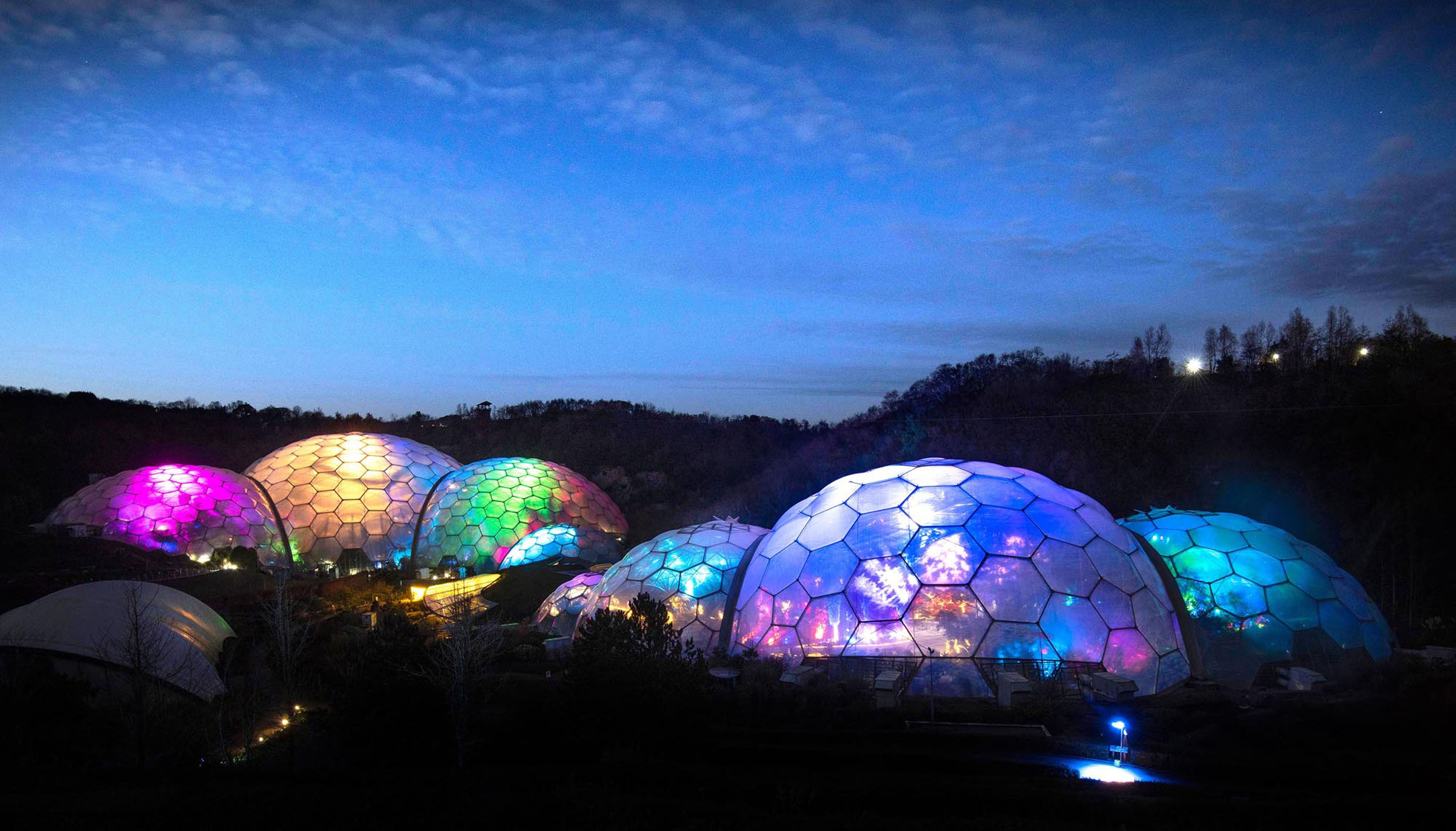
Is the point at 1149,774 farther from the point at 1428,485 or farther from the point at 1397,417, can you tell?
the point at 1397,417

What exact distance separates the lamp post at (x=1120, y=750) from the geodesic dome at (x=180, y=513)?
2129 centimetres

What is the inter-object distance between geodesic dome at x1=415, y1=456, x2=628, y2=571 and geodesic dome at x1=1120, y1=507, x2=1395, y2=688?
1564 centimetres

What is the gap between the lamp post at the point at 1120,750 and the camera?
280 inches

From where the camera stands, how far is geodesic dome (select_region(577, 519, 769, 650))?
1241cm

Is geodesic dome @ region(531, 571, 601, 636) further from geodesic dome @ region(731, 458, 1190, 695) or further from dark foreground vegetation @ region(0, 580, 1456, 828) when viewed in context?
geodesic dome @ region(731, 458, 1190, 695)

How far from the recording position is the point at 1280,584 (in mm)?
12234

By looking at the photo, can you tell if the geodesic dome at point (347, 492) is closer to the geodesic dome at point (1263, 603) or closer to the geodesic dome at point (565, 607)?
the geodesic dome at point (565, 607)

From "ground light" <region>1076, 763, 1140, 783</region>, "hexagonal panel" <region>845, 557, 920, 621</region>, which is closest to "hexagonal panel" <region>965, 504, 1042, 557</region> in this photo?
"hexagonal panel" <region>845, 557, 920, 621</region>

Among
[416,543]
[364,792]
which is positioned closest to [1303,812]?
[364,792]

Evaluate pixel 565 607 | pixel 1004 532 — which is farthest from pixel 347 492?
pixel 1004 532

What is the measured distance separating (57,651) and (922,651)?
36.6 ft

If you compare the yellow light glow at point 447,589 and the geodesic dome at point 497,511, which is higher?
the geodesic dome at point 497,511

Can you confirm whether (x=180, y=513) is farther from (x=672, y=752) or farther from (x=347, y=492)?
(x=672, y=752)

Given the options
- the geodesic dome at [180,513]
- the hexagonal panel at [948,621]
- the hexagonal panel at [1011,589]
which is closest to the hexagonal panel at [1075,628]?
the hexagonal panel at [1011,589]
